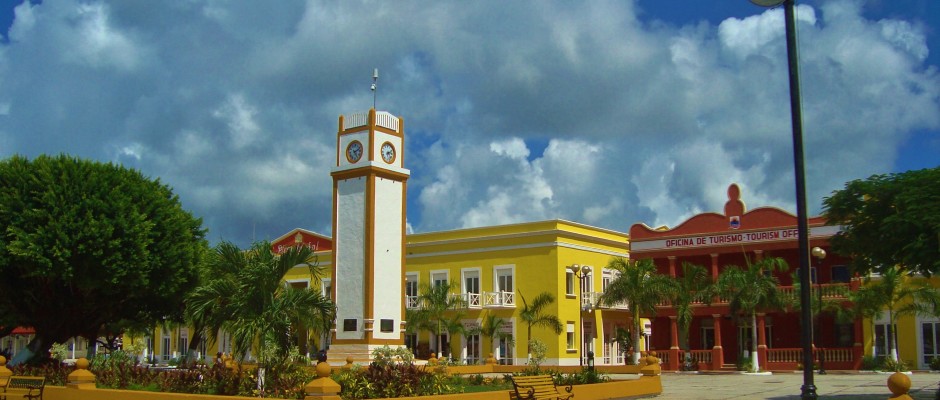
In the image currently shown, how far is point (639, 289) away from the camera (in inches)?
1650

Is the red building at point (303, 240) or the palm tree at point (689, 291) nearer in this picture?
the palm tree at point (689, 291)

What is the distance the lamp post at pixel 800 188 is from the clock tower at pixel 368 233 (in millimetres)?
29091

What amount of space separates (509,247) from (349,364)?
60.2ft

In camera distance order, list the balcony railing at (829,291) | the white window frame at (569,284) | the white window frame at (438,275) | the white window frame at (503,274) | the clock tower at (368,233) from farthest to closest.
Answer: the white window frame at (438,275), the white window frame at (503,274), the white window frame at (569,284), the balcony railing at (829,291), the clock tower at (368,233)

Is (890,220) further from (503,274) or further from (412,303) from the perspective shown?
(412,303)

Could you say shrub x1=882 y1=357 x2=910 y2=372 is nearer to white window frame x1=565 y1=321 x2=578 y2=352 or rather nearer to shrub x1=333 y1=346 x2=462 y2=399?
→ white window frame x1=565 y1=321 x2=578 y2=352

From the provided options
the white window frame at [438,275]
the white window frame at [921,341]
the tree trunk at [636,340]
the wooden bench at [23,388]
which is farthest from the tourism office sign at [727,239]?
the wooden bench at [23,388]

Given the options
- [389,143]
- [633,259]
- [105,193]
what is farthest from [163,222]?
[633,259]

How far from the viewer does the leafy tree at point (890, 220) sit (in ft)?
63.0

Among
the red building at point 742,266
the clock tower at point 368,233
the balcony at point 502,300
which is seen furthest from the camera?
the balcony at point 502,300

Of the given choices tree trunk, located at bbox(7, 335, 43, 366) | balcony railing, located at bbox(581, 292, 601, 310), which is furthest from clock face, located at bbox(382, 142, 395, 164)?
tree trunk, located at bbox(7, 335, 43, 366)

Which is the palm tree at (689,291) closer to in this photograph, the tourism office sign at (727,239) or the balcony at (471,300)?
the tourism office sign at (727,239)

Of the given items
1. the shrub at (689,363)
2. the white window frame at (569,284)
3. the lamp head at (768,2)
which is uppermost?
the lamp head at (768,2)

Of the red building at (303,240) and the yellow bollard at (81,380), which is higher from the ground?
the red building at (303,240)
